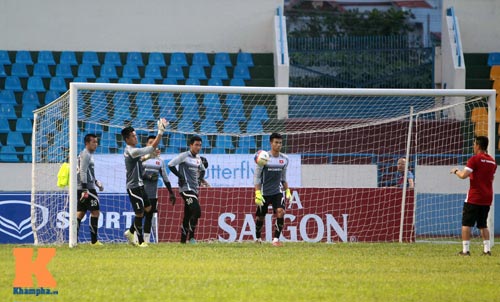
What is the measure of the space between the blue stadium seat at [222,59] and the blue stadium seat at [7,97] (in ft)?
18.0

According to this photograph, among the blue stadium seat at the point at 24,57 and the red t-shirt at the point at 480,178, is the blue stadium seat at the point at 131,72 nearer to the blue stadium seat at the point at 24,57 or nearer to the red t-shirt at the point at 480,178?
the blue stadium seat at the point at 24,57

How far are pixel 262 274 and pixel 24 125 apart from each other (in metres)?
14.5

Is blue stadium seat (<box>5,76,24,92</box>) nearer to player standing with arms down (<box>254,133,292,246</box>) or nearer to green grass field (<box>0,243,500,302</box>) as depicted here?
player standing with arms down (<box>254,133,292,246</box>)

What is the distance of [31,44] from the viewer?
28.4 meters

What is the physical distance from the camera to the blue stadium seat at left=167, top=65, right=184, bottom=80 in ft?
90.5

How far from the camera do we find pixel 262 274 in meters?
12.1

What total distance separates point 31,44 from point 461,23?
39.5 feet

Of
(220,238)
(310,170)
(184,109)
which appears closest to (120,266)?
(220,238)

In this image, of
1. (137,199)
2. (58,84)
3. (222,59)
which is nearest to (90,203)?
(137,199)

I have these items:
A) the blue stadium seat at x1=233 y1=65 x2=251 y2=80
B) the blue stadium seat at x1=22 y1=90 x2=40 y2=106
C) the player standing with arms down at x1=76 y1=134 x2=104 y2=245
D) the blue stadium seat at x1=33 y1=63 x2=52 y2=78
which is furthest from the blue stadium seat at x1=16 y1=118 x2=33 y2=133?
the player standing with arms down at x1=76 y1=134 x2=104 y2=245

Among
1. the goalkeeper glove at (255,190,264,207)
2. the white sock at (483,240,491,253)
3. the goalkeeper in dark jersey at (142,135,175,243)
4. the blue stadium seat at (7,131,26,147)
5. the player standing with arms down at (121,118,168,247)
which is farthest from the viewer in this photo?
the blue stadium seat at (7,131,26,147)

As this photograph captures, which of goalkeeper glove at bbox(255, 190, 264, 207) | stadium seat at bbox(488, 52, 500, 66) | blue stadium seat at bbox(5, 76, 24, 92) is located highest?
stadium seat at bbox(488, 52, 500, 66)

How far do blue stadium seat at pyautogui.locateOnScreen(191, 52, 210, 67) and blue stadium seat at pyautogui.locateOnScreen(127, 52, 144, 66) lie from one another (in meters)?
1.42

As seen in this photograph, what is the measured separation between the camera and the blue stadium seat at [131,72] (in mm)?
27297
